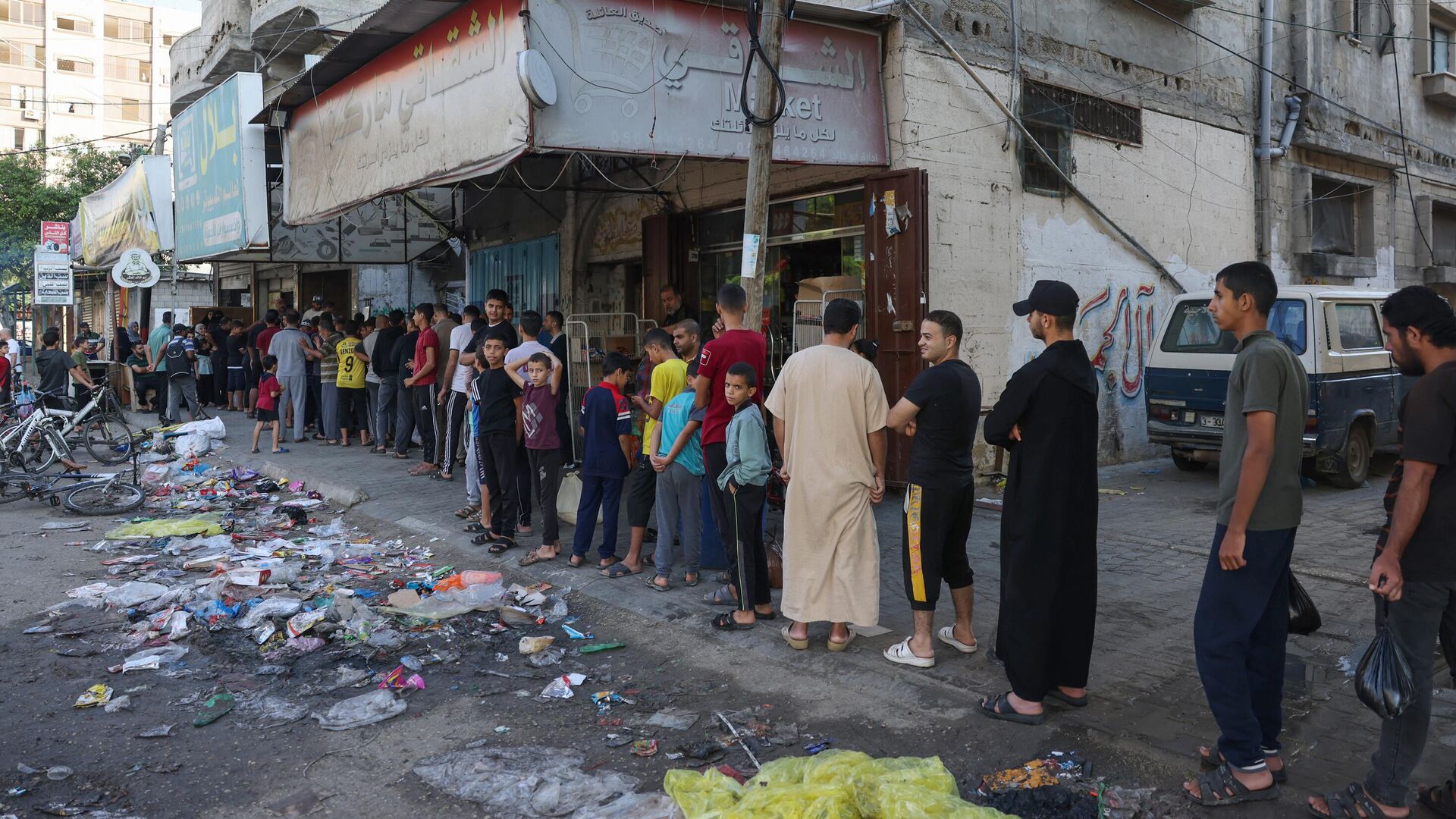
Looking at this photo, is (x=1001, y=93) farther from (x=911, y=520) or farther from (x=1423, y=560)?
(x=1423, y=560)

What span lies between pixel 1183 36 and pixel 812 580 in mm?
10421

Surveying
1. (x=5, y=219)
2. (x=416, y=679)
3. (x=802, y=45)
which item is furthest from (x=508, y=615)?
(x=5, y=219)

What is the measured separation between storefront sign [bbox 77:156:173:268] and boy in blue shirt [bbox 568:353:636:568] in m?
12.3

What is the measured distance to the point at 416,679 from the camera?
4957 mm

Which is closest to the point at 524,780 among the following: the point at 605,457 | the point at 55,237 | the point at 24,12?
the point at 605,457

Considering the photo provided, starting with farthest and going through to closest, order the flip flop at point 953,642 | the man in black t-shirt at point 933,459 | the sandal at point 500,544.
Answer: the sandal at point 500,544
the flip flop at point 953,642
the man in black t-shirt at point 933,459

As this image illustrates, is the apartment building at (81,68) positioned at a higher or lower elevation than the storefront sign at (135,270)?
higher

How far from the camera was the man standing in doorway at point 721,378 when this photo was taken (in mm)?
6199

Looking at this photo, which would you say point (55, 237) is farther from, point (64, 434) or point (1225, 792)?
point (1225, 792)

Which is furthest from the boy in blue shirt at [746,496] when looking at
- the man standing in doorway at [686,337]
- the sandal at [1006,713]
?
the sandal at [1006,713]

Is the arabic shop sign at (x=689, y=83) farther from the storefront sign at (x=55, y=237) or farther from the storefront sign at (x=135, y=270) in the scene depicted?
the storefront sign at (x=55, y=237)

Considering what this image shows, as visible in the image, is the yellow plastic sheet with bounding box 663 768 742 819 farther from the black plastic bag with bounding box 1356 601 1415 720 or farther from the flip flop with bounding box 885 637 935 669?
the black plastic bag with bounding box 1356 601 1415 720

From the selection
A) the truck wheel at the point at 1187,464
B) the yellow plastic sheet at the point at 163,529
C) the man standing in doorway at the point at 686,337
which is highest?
the man standing in doorway at the point at 686,337

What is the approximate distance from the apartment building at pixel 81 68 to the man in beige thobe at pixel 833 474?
2381 inches
